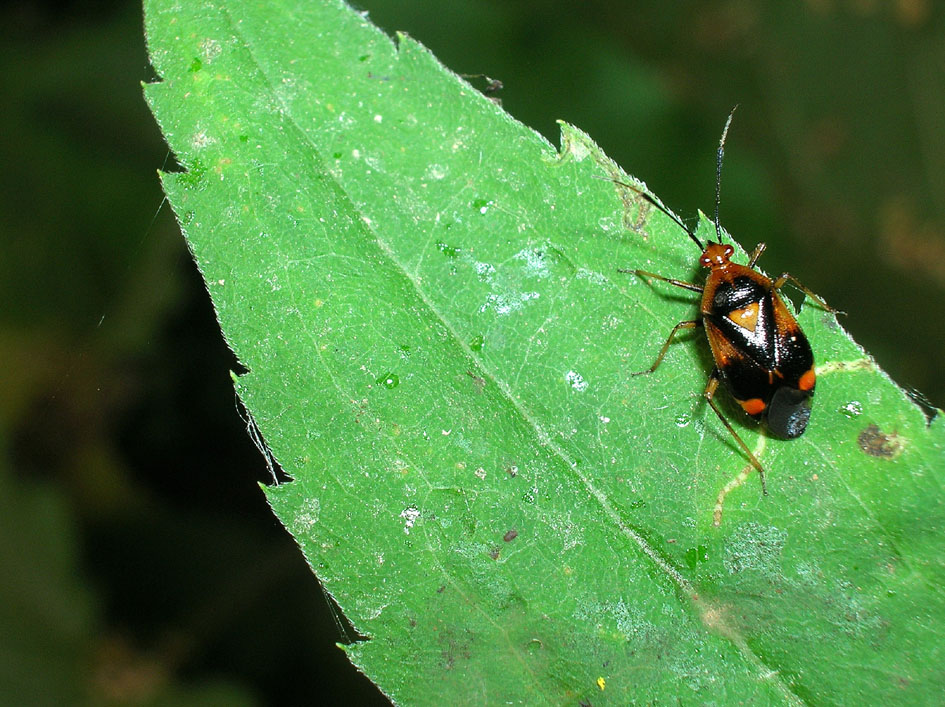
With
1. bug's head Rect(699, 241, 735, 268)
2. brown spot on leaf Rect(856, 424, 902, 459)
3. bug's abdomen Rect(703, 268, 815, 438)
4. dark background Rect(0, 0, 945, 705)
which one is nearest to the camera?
brown spot on leaf Rect(856, 424, 902, 459)

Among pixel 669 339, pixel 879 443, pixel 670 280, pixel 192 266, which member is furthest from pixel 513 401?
pixel 192 266

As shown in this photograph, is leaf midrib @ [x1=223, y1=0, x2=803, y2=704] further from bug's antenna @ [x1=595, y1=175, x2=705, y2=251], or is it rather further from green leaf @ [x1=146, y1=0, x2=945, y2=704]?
bug's antenna @ [x1=595, y1=175, x2=705, y2=251]

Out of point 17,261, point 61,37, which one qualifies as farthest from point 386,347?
point 61,37

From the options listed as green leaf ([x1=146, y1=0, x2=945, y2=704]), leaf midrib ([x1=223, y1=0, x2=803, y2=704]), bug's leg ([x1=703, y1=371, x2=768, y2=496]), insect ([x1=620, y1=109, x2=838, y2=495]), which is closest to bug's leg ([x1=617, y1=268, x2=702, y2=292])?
insect ([x1=620, y1=109, x2=838, y2=495])

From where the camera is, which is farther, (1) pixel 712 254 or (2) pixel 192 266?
(2) pixel 192 266

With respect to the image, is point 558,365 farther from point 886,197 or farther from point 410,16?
point 886,197

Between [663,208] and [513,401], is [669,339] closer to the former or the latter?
[663,208]
